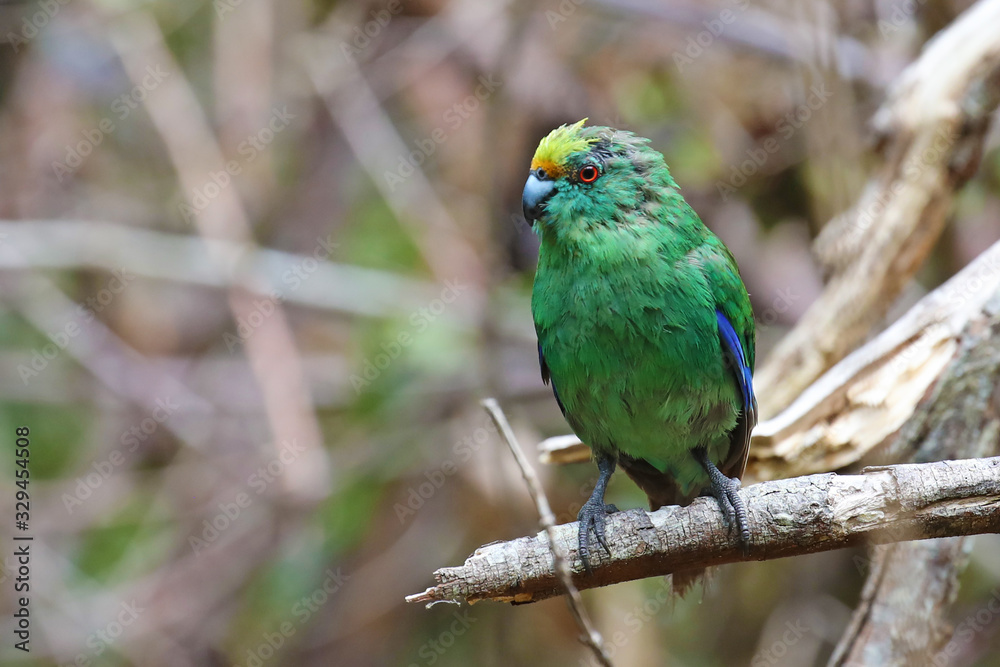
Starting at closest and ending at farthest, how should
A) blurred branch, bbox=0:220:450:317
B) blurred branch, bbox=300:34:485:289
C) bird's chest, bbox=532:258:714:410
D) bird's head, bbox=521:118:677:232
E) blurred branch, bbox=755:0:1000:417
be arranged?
1. bird's chest, bbox=532:258:714:410
2. bird's head, bbox=521:118:677:232
3. blurred branch, bbox=755:0:1000:417
4. blurred branch, bbox=0:220:450:317
5. blurred branch, bbox=300:34:485:289

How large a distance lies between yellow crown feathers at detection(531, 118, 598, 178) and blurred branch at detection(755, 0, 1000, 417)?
1.53m

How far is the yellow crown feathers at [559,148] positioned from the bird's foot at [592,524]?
4.64 feet

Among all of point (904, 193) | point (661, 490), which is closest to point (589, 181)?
point (661, 490)

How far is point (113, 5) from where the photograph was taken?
23.6 feet

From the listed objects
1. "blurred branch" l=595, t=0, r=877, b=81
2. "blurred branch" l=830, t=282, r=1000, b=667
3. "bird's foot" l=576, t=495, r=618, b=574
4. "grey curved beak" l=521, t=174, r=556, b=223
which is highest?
"blurred branch" l=595, t=0, r=877, b=81

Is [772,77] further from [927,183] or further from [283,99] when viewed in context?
[283,99]

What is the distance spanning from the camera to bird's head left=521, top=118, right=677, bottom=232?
3764mm

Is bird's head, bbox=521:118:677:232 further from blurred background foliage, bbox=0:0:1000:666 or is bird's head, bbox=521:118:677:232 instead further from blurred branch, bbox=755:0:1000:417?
blurred background foliage, bbox=0:0:1000:666

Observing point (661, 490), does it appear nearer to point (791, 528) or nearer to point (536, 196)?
point (791, 528)

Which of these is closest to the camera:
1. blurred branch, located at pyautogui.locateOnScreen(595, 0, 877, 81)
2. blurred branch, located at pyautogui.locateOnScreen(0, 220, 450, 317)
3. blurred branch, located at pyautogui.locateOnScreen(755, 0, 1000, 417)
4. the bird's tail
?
the bird's tail

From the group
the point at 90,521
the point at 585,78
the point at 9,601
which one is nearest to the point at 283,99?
the point at 585,78

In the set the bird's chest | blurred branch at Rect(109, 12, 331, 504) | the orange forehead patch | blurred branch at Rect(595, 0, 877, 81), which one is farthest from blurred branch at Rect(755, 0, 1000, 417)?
blurred branch at Rect(109, 12, 331, 504)

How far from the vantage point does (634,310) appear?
3.60 metres

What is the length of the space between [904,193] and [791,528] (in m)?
2.30
